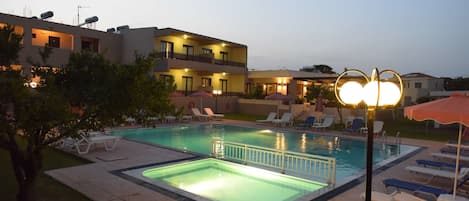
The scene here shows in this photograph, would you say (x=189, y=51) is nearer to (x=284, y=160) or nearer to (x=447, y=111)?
(x=284, y=160)

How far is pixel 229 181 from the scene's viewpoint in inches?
341

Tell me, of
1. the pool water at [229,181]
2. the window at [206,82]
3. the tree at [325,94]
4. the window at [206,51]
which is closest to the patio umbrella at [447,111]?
the pool water at [229,181]

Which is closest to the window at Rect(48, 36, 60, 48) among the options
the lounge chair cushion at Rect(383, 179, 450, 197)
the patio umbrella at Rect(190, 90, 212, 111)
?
the patio umbrella at Rect(190, 90, 212, 111)

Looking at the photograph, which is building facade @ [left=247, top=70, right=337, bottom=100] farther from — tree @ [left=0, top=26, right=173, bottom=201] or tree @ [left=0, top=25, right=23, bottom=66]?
tree @ [left=0, top=25, right=23, bottom=66]

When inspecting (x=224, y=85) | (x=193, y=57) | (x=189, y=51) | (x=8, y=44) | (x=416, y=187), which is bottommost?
(x=416, y=187)

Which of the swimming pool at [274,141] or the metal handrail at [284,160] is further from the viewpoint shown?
the swimming pool at [274,141]

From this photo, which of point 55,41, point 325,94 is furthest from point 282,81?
point 55,41

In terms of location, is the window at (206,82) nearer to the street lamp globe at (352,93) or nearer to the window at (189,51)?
the window at (189,51)

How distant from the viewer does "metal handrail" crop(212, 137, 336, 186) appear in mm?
8008

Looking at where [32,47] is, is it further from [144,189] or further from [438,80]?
[438,80]

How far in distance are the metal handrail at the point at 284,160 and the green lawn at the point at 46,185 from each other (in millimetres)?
4406

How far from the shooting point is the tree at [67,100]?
3.60 meters

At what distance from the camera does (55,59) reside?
74.8ft

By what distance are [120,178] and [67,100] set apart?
406cm
